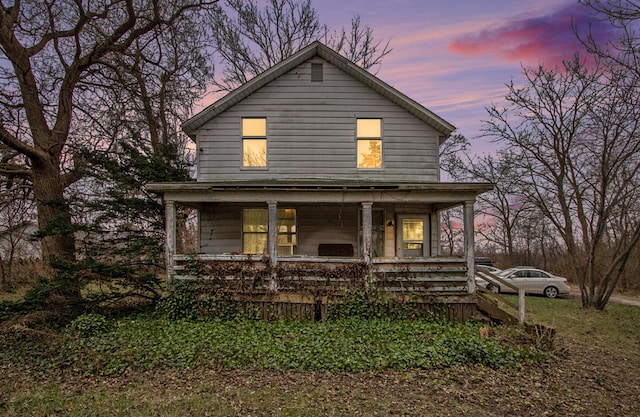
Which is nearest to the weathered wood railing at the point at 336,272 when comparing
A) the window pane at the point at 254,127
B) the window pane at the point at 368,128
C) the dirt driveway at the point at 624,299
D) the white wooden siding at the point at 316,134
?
the white wooden siding at the point at 316,134

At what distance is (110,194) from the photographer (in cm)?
1025

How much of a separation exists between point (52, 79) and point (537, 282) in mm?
21481

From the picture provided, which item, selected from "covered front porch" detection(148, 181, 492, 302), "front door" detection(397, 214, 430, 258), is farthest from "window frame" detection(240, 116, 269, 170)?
"front door" detection(397, 214, 430, 258)

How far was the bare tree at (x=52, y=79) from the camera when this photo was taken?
9906 mm

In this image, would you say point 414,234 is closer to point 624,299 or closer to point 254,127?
point 254,127

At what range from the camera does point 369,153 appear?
11.3 metres

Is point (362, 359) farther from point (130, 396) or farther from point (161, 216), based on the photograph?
point (161, 216)

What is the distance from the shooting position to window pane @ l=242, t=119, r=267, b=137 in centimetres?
1127

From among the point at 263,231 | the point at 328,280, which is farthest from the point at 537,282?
the point at 263,231

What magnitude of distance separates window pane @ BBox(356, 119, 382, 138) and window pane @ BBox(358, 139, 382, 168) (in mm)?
171

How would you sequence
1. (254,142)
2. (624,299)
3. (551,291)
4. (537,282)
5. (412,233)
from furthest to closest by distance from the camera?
(537,282), (551,291), (624,299), (412,233), (254,142)

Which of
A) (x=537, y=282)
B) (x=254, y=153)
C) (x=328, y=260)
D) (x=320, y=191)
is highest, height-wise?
(x=254, y=153)

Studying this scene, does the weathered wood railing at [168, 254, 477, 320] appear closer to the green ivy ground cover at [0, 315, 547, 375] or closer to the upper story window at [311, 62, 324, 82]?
the green ivy ground cover at [0, 315, 547, 375]

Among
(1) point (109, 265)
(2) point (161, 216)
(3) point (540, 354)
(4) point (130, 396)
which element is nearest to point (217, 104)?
(2) point (161, 216)
